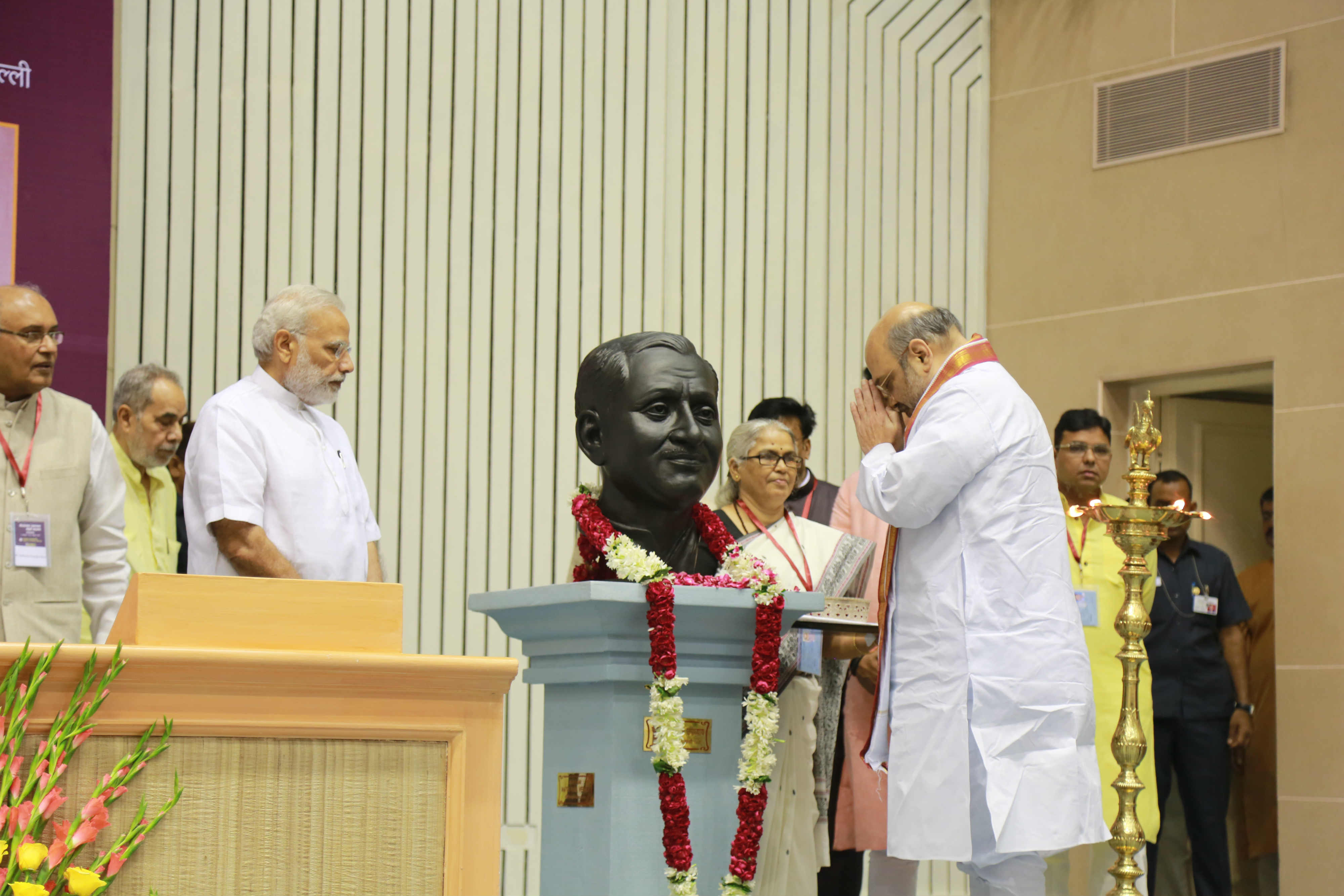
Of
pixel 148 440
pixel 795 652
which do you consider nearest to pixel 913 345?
pixel 795 652

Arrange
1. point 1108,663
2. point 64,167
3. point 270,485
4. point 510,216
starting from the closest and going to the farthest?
point 270,485 < point 64,167 < point 1108,663 < point 510,216

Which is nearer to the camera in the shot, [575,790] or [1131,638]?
[575,790]

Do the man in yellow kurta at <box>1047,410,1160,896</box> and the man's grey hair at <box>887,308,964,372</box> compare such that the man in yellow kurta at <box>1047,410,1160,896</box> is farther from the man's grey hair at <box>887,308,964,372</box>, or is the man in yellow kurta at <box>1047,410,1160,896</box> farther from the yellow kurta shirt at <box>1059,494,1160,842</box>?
the man's grey hair at <box>887,308,964,372</box>

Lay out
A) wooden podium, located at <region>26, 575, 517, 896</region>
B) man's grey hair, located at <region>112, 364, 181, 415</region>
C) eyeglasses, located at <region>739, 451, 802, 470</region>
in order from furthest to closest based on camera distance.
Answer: man's grey hair, located at <region>112, 364, 181, 415</region> → eyeglasses, located at <region>739, 451, 802, 470</region> → wooden podium, located at <region>26, 575, 517, 896</region>

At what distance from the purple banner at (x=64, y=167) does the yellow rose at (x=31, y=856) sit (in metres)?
3.27

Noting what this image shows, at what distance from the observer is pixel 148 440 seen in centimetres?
456

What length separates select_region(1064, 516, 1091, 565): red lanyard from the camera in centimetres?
537

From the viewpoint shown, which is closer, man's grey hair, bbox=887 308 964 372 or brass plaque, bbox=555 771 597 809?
brass plaque, bbox=555 771 597 809

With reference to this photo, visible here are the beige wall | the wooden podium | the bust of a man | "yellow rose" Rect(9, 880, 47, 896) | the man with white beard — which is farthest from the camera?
the beige wall

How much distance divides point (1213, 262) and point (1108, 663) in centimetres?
214

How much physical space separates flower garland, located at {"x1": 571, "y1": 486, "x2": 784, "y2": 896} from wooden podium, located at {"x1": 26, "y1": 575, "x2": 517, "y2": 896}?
16.5 inches

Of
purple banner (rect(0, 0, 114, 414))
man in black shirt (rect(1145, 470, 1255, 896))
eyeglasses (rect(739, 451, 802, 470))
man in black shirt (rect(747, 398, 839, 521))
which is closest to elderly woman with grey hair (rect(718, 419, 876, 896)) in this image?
eyeglasses (rect(739, 451, 802, 470))

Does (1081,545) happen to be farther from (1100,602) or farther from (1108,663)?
(1108,663)

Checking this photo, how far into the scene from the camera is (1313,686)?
6051mm
